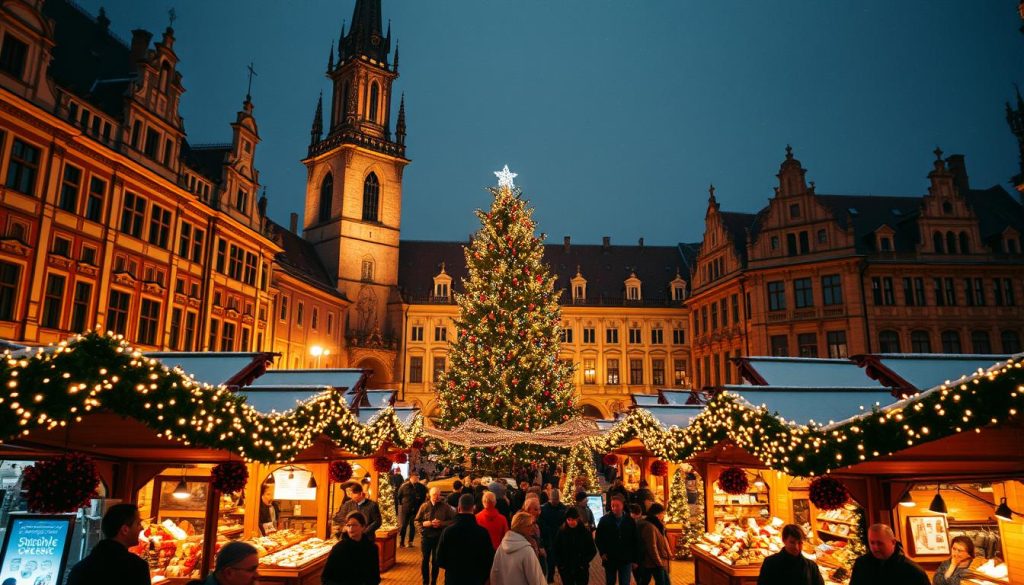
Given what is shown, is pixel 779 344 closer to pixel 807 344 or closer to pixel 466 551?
pixel 807 344

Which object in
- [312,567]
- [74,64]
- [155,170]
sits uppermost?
[74,64]

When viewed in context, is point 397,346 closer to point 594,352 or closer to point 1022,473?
point 594,352

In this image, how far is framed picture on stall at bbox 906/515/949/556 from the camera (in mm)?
8977

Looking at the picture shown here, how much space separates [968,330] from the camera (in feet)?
115

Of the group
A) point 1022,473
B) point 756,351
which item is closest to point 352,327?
point 756,351

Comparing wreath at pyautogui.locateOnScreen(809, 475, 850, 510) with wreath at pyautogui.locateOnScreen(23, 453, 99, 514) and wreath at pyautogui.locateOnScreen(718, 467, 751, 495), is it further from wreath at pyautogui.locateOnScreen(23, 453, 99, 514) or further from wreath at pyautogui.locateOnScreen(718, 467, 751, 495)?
wreath at pyautogui.locateOnScreen(23, 453, 99, 514)

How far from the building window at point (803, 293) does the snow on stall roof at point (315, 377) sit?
29282 mm

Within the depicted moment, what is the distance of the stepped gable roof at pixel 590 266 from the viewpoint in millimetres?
55188

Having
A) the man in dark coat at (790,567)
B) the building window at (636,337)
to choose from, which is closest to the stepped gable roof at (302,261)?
the building window at (636,337)

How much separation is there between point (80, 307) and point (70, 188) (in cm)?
412

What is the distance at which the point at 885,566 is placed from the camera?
5.20m

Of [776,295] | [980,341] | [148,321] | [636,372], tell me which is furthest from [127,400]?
[636,372]

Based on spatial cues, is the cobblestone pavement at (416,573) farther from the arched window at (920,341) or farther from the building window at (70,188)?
the arched window at (920,341)

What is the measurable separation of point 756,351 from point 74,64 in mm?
35589
